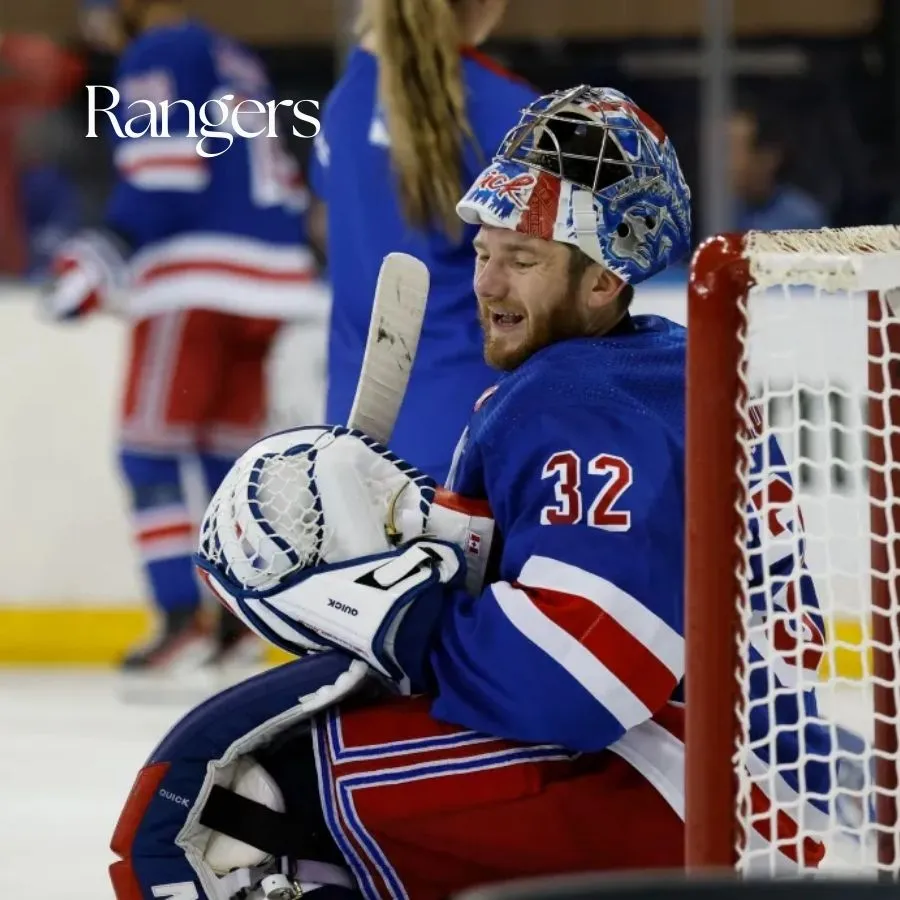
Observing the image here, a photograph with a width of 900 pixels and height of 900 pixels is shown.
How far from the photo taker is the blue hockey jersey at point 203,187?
4.21 m

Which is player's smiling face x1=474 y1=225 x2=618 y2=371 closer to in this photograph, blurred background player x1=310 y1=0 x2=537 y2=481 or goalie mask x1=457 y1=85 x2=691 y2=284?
goalie mask x1=457 y1=85 x2=691 y2=284

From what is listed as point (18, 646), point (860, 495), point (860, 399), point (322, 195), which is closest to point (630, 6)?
point (18, 646)

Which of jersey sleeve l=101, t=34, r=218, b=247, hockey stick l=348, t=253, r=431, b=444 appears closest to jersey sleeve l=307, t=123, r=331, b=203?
hockey stick l=348, t=253, r=431, b=444

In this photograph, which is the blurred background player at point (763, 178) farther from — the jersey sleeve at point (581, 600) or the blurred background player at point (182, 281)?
the jersey sleeve at point (581, 600)

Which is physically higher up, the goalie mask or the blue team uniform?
the blue team uniform

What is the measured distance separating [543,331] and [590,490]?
20cm

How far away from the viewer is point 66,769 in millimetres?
3479

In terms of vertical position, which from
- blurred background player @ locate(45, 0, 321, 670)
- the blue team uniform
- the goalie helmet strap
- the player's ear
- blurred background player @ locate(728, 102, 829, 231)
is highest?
blurred background player @ locate(728, 102, 829, 231)

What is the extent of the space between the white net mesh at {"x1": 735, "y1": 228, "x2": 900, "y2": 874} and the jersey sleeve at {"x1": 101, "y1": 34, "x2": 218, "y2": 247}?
8.46 ft

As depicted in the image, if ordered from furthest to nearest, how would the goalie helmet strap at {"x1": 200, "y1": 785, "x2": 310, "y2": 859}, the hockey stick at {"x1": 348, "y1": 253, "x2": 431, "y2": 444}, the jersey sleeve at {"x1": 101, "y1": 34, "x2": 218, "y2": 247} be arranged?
the jersey sleeve at {"x1": 101, "y1": 34, "x2": 218, "y2": 247} < the hockey stick at {"x1": 348, "y1": 253, "x2": 431, "y2": 444} < the goalie helmet strap at {"x1": 200, "y1": 785, "x2": 310, "y2": 859}

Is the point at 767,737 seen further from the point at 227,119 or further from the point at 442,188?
the point at 227,119

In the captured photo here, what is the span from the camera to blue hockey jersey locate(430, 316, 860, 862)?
1551 mm

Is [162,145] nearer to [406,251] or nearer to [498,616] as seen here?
[406,251]

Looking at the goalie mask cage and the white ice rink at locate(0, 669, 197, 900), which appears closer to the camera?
the goalie mask cage
